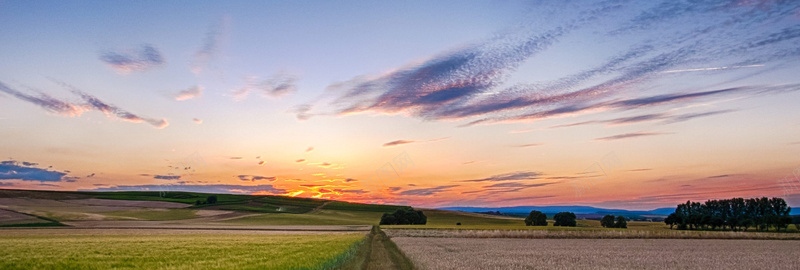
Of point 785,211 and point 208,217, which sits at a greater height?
point 785,211

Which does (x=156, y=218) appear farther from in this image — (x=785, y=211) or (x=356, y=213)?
(x=785, y=211)

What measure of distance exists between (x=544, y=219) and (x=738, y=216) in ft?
248

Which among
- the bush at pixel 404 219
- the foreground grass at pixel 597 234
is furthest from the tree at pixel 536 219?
the foreground grass at pixel 597 234

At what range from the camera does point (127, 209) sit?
13738 cm

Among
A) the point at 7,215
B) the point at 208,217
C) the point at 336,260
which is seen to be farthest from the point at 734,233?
the point at 7,215

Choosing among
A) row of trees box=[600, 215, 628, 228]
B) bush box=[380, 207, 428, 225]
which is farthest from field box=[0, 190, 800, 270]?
row of trees box=[600, 215, 628, 228]

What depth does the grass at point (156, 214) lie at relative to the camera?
409ft

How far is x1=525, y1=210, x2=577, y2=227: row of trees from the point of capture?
134375mm

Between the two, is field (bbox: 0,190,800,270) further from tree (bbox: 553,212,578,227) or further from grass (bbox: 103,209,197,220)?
tree (bbox: 553,212,578,227)

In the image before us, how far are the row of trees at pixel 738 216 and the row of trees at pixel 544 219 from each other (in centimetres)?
3367

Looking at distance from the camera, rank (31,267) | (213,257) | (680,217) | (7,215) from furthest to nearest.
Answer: (680,217) < (7,215) < (213,257) < (31,267)

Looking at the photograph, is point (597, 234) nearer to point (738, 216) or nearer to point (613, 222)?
point (613, 222)

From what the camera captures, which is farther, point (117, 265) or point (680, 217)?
point (680, 217)

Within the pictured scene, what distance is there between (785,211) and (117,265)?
609ft
